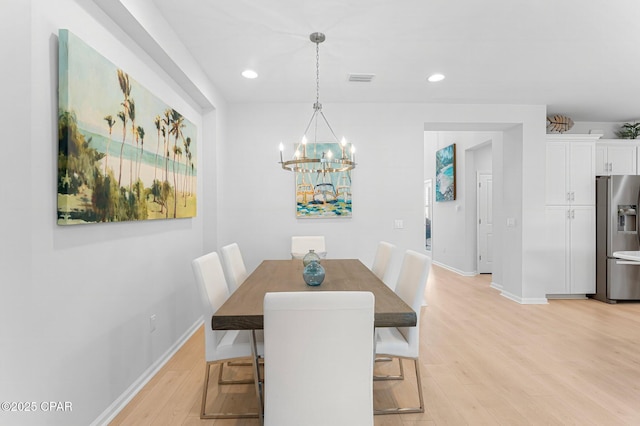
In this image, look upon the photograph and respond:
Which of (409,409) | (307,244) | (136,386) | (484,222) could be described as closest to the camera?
(409,409)

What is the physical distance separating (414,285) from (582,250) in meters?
3.86

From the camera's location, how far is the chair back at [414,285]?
6.61 feet

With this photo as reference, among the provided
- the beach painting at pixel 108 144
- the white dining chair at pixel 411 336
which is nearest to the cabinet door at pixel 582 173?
the white dining chair at pixel 411 336

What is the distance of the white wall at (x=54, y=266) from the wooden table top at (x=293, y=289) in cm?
73

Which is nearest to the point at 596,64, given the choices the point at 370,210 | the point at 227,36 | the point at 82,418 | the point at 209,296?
the point at 370,210

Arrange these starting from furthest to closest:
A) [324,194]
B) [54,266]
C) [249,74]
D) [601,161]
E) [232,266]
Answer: [601,161] → [324,194] → [249,74] → [232,266] → [54,266]

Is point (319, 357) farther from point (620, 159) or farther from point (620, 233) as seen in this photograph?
point (620, 159)

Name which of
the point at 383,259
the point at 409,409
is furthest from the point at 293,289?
the point at 383,259

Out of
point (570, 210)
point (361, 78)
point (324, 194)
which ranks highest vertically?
point (361, 78)

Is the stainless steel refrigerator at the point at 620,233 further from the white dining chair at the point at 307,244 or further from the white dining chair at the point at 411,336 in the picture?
the white dining chair at the point at 411,336

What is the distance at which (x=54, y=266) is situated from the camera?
158 centimetres

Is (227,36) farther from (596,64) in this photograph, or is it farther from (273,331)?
(596,64)

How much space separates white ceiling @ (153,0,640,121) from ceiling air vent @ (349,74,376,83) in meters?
0.07

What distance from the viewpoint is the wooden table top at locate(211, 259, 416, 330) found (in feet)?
5.23
